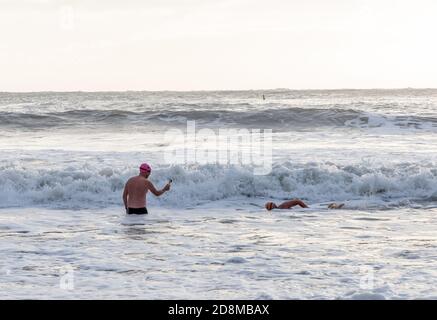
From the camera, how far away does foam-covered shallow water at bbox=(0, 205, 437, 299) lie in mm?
6461

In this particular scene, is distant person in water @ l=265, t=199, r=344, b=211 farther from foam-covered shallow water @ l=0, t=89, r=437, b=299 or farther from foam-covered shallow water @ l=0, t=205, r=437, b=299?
foam-covered shallow water @ l=0, t=205, r=437, b=299

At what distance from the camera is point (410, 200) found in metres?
13.6

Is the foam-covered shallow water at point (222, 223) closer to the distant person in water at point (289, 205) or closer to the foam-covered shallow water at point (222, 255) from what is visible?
the foam-covered shallow water at point (222, 255)

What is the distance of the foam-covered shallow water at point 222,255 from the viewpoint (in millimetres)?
6461

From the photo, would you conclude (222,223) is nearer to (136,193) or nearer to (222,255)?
(136,193)

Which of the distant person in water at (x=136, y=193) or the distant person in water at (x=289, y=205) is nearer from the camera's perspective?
the distant person in water at (x=136, y=193)

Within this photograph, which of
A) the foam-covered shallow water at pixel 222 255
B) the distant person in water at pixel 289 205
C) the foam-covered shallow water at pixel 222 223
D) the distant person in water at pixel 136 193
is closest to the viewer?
the foam-covered shallow water at pixel 222 255

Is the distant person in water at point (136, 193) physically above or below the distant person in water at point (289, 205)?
above

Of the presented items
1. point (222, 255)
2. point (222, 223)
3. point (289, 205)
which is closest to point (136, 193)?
point (222, 223)

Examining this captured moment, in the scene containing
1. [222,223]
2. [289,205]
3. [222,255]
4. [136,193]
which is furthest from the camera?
[289,205]

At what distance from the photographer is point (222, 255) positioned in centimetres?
813

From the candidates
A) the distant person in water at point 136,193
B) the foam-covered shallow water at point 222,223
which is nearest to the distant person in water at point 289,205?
the foam-covered shallow water at point 222,223

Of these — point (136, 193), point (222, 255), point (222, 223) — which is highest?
point (136, 193)
